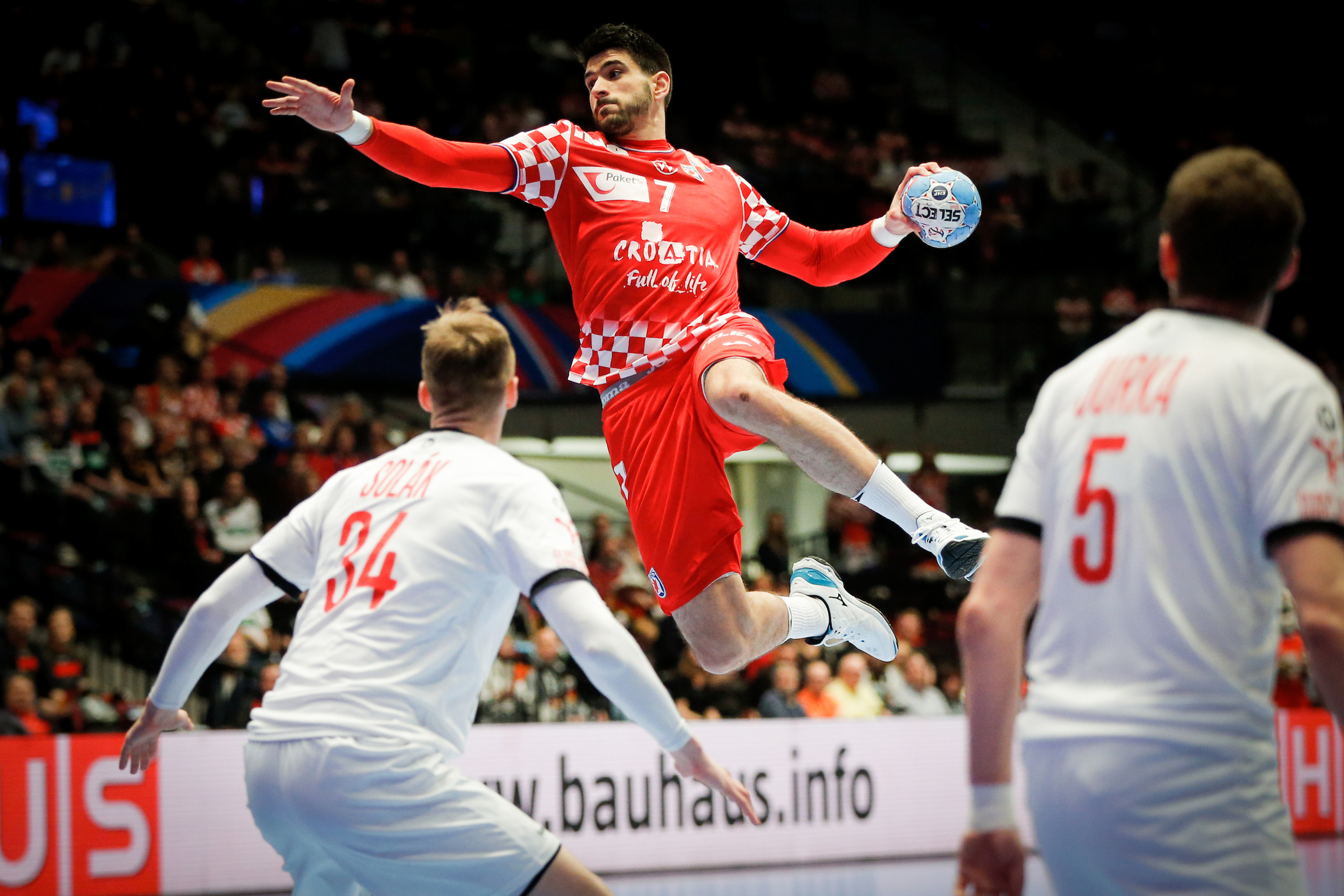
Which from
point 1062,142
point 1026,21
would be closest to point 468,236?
point 1062,142

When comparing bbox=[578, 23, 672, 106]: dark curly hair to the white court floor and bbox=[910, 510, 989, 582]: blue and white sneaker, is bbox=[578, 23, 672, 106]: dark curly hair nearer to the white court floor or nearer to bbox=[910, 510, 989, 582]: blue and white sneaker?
bbox=[910, 510, 989, 582]: blue and white sneaker

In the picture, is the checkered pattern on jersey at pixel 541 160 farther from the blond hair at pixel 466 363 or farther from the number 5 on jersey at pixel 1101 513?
the number 5 on jersey at pixel 1101 513

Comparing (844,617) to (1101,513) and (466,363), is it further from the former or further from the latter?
(1101,513)

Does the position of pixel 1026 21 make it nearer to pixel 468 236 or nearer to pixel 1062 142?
pixel 1062 142

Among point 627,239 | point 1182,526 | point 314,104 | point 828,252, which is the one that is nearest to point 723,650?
point 627,239

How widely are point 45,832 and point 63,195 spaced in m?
7.16

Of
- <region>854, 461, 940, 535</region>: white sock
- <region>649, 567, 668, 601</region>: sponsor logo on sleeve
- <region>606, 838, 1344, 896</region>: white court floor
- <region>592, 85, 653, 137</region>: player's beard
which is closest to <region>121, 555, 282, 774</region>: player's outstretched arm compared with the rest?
<region>649, 567, 668, 601</region>: sponsor logo on sleeve

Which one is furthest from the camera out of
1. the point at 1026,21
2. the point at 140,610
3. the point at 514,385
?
the point at 1026,21

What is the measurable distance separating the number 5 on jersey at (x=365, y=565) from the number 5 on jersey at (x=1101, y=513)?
173 centimetres

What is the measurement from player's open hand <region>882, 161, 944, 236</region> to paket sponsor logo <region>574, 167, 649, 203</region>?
3.79 ft

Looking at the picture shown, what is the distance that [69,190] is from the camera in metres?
14.1

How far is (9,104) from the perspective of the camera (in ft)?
46.4

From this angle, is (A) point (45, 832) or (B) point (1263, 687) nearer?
(B) point (1263, 687)

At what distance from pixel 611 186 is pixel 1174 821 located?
4.20m
